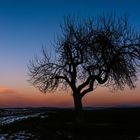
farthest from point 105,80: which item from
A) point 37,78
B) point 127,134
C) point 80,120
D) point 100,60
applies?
point 127,134

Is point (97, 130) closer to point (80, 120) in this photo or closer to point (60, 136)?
point (60, 136)

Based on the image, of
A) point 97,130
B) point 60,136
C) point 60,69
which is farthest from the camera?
point 60,69

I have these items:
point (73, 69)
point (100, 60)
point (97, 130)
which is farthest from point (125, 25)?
point (97, 130)

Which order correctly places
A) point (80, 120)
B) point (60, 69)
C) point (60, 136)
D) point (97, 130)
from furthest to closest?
point (60, 69) → point (80, 120) → point (97, 130) → point (60, 136)

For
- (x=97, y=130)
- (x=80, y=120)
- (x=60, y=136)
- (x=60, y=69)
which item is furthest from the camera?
(x=60, y=69)

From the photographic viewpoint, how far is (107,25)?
42438 millimetres

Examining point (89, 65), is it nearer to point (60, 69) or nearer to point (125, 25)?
point (60, 69)

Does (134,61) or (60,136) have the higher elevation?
(134,61)

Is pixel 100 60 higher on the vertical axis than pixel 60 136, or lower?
higher

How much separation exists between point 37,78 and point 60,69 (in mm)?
3091

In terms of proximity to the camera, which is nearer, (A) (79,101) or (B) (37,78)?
(A) (79,101)

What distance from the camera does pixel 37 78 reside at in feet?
145

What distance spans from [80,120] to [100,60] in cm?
712

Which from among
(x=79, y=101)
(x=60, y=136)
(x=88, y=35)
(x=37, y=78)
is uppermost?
(x=88, y=35)
